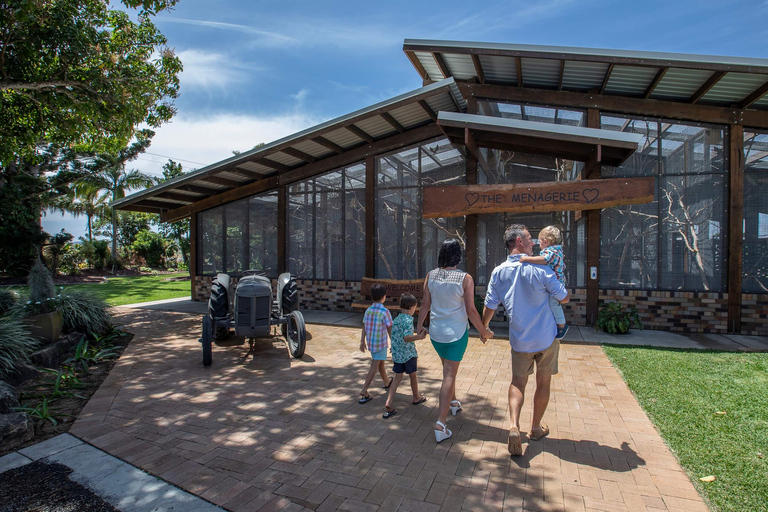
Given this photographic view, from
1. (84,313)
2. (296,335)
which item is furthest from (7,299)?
(296,335)

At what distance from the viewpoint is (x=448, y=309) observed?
3.51 metres

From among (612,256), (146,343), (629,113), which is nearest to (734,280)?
(612,256)

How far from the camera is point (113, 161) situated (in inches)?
1079

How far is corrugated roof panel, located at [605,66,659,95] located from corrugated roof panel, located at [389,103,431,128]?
351 centimetres

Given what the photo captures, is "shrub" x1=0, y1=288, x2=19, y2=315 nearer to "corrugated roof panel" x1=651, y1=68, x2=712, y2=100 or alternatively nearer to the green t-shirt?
the green t-shirt

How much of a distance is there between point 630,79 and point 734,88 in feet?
5.10

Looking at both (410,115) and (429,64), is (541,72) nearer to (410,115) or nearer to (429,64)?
(429,64)

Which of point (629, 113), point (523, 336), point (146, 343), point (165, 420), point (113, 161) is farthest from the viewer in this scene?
point (113, 161)

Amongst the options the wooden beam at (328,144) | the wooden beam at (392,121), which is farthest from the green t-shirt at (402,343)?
the wooden beam at (328,144)

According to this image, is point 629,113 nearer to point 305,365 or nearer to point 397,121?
point 397,121

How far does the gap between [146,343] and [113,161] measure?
2571cm

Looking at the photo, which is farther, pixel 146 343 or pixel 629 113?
pixel 629 113

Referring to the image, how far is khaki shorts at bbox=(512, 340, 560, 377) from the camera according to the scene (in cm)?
332

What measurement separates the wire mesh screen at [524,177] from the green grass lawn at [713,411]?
278cm
